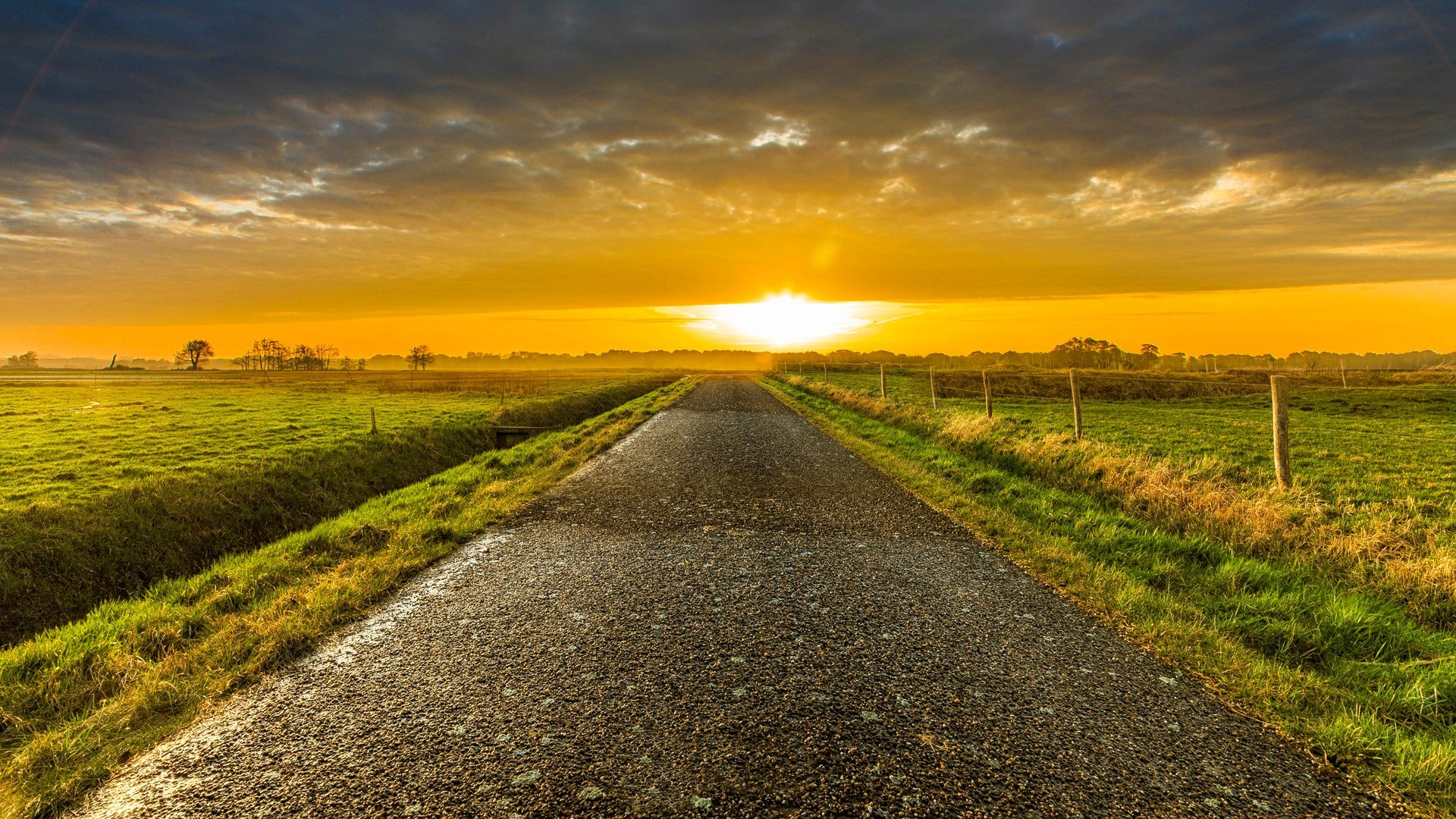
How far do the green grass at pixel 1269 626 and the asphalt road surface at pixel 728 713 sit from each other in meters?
0.36

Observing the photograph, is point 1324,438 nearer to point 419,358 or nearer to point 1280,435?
point 1280,435

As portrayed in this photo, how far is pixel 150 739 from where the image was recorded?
3627mm

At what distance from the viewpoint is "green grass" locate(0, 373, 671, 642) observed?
10.3 meters

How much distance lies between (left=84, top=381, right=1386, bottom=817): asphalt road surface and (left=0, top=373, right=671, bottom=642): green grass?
8737 millimetres

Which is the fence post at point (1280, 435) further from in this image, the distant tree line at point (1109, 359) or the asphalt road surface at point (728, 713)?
the distant tree line at point (1109, 359)

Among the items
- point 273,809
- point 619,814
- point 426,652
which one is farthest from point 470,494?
point 619,814

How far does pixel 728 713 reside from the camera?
3590 mm

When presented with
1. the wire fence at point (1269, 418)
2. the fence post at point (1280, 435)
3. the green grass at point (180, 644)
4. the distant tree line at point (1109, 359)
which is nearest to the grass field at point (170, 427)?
the green grass at point (180, 644)

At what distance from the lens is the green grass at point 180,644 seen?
11.6 feet

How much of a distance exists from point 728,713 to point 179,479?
17024 mm

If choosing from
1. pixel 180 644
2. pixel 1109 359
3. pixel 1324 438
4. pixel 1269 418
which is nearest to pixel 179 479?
pixel 180 644

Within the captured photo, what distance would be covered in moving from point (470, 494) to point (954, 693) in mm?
9521

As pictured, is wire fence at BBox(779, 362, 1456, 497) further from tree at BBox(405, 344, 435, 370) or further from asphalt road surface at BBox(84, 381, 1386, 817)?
tree at BBox(405, 344, 435, 370)

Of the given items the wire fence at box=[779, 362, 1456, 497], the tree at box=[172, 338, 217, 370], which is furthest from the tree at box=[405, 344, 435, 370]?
the wire fence at box=[779, 362, 1456, 497]
